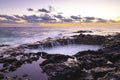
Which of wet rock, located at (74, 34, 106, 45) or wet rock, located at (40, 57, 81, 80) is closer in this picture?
wet rock, located at (40, 57, 81, 80)

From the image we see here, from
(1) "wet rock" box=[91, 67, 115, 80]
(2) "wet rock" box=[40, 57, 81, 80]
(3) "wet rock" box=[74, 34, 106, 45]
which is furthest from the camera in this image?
(3) "wet rock" box=[74, 34, 106, 45]

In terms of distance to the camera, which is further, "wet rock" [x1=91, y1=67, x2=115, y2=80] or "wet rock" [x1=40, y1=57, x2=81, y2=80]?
"wet rock" [x1=40, y1=57, x2=81, y2=80]

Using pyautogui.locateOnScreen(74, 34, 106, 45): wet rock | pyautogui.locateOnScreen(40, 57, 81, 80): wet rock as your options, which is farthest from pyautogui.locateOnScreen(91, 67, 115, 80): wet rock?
pyautogui.locateOnScreen(74, 34, 106, 45): wet rock

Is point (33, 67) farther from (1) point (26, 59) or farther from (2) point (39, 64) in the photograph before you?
(1) point (26, 59)

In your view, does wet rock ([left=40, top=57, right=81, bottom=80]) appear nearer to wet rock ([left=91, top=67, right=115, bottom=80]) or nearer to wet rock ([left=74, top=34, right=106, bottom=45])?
wet rock ([left=91, top=67, right=115, bottom=80])

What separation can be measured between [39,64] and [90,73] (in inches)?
528

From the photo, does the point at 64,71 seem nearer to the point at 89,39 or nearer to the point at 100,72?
the point at 100,72

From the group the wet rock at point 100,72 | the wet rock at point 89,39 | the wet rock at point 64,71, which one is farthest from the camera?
the wet rock at point 89,39

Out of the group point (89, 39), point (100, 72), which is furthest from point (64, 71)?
point (89, 39)

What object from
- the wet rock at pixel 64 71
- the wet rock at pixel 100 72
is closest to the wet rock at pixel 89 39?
the wet rock at pixel 64 71

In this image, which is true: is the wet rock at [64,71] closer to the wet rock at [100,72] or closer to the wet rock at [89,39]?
the wet rock at [100,72]

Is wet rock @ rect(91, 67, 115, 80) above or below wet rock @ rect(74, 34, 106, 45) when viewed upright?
above

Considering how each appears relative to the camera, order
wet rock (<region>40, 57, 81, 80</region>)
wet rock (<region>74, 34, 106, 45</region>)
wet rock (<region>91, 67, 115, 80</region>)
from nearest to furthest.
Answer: wet rock (<region>91, 67, 115, 80</region>) → wet rock (<region>40, 57, 81, 80</region>) → wet rock (<region>74, 34, 106, 45</region>)

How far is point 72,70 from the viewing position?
30.3 metres
